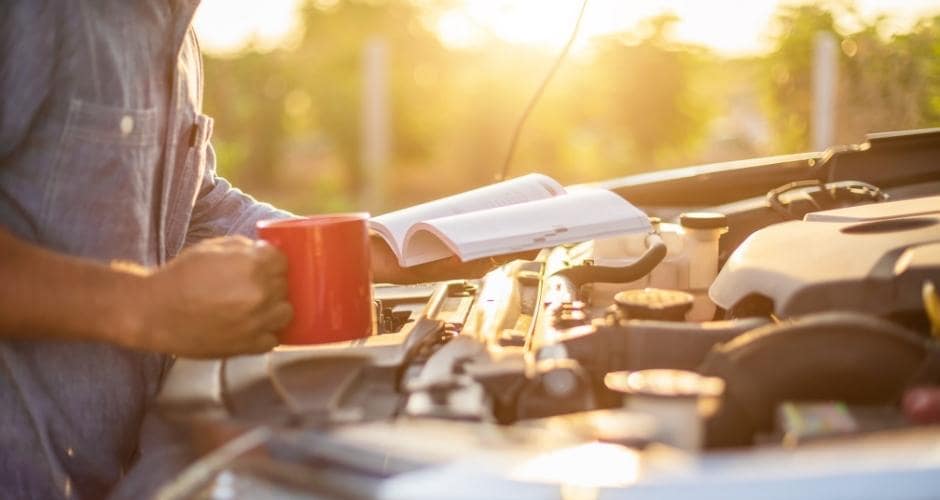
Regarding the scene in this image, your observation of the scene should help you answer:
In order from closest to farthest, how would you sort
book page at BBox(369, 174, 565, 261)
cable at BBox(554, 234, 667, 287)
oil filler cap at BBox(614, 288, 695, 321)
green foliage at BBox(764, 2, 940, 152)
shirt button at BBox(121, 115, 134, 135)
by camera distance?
oil filler cap at BBox(614, 288, 695, 321), shirt button at BBox(121, 115, 134, 135), cable at BBox(554, 234, 667, 287), book page at BBox(369, 174, 565, 261), green foliage at BBox(764, 2, 940, 152)

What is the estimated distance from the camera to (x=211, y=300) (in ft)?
3.70

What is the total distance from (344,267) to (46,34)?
0.48m

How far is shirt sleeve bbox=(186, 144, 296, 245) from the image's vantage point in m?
1.82

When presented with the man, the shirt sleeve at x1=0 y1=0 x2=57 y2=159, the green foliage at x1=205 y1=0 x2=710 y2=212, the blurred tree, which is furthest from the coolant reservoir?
the blurred tree

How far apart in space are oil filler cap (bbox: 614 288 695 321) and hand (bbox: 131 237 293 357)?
0.43 metres

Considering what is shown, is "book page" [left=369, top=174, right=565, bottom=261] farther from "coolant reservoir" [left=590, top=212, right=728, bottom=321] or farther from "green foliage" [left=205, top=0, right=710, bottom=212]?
"green foliage" [left=205, top=0, right=710, bottom=212]

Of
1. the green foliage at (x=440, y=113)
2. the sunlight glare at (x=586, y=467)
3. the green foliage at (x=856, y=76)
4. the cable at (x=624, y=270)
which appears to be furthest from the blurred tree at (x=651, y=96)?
the sunlight glare at (x=586, y=467)

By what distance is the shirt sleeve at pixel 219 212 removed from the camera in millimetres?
1823

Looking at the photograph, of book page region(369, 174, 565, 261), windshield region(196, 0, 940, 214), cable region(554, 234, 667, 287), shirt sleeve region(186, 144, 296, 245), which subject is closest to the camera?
cable region(554, 234, 667, 287)

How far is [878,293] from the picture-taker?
115cm

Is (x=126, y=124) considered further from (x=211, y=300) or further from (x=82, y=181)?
(x=211, y=300)

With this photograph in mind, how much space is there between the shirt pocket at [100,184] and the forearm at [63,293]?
0.18m

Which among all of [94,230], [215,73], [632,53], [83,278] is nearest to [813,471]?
[83,278]

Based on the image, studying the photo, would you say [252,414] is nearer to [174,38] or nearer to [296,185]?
[174,38]
